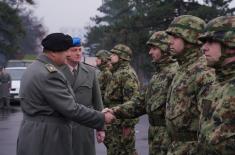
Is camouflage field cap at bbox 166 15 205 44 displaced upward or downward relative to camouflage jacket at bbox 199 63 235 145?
upward

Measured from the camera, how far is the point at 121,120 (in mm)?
8391

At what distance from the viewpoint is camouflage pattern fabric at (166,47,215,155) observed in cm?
516

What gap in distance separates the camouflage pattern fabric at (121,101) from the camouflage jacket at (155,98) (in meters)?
1.83

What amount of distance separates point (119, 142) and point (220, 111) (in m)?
4.54

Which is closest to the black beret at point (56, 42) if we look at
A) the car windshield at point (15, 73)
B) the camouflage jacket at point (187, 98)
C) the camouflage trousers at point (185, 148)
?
the camouflage jacket at point (187, 98)

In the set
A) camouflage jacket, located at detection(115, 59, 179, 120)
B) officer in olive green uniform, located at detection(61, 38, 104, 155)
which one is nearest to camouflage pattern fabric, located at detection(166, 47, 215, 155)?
camouflage jacket, located at detection(115, 59, 179, 120)

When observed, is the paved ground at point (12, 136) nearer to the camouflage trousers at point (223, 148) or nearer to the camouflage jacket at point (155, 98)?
the camouflage jacket at point (155, 98)

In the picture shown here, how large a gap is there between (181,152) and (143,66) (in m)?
39.2

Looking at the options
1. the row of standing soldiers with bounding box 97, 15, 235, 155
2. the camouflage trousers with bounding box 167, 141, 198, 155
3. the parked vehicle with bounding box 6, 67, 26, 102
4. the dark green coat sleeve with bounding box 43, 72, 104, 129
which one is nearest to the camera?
the row of standing soldiers with bounding box 97, 15, 235, 155

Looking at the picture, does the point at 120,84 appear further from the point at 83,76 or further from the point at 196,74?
the point at 196,74

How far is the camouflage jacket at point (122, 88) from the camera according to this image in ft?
28.0

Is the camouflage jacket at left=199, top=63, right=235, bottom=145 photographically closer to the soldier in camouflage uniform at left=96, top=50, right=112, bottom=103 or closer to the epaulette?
the epaulette

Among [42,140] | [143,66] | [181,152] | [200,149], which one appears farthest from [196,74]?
[143,66]

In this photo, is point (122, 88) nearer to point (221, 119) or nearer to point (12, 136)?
point (221, 119)
